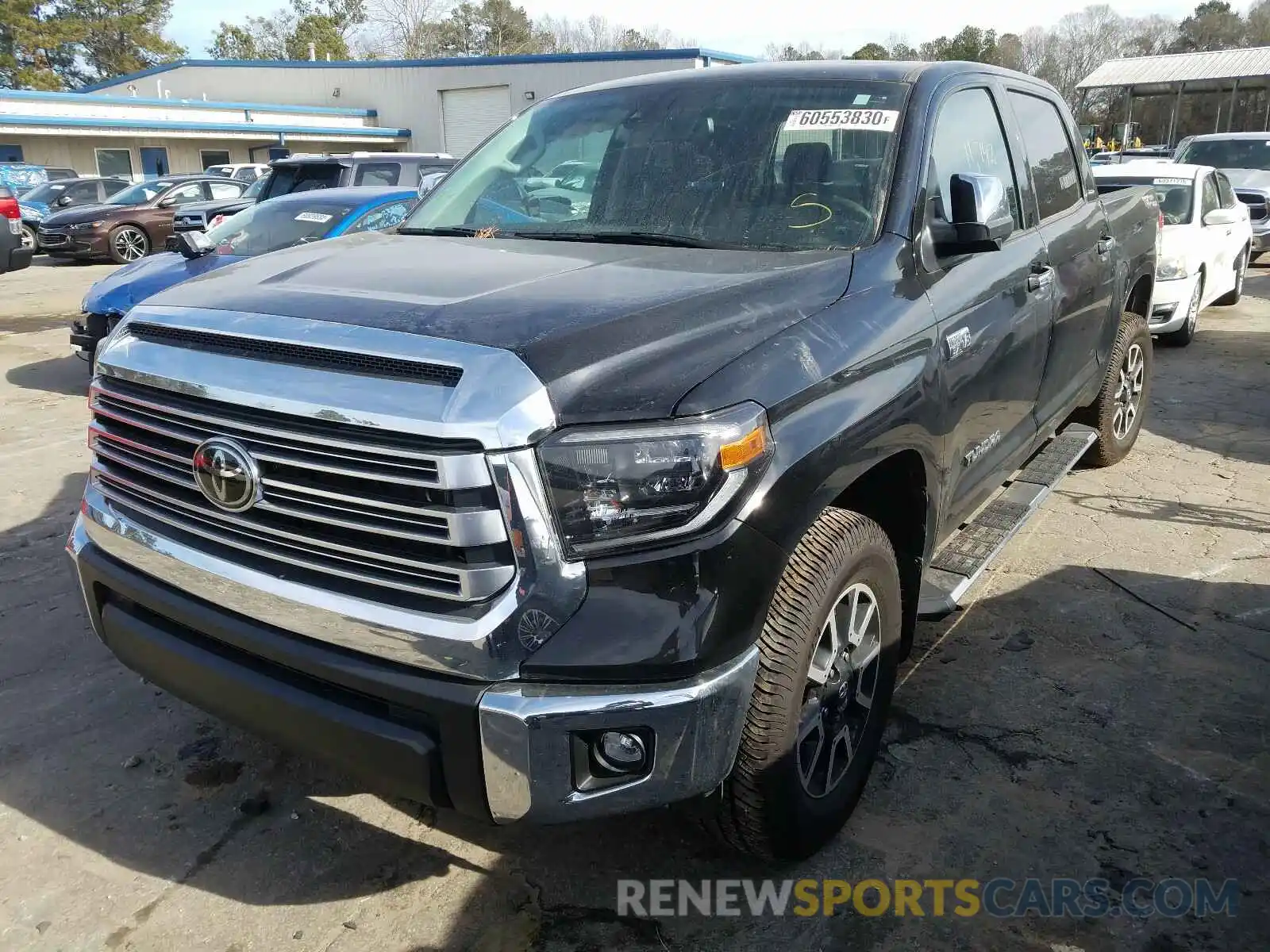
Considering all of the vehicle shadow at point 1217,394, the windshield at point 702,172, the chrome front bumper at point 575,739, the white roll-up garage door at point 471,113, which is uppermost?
the white roll-up garage door at point 471,113

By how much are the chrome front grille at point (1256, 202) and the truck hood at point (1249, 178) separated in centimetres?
93

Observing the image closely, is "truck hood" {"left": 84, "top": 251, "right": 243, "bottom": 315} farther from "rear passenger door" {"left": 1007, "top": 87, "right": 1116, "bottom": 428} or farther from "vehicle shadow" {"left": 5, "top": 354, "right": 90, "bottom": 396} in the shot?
"rear passenger door" {"left": 1007, "top": 87, "right": 1116, "bottom": 428}

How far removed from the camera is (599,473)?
2.04 meters

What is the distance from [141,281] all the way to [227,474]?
262 inches

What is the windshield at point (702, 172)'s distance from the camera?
3.10 metres

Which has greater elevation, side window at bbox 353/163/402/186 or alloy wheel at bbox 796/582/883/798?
side window at bbox 353/163/402/186

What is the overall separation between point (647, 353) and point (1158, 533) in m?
3.97

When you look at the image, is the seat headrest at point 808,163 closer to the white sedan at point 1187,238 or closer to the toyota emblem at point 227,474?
the toyota emblem at point 227,474

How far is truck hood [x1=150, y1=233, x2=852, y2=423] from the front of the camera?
2.13 meters

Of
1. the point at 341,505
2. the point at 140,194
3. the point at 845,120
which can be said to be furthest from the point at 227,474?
the point at 140,194

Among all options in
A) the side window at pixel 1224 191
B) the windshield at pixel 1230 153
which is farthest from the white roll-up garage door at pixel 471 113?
the side window at pixel 1224 191

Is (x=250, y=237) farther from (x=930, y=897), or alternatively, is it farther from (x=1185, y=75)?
(x=1185, y=75)

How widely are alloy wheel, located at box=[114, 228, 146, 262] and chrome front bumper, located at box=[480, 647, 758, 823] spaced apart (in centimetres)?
1862

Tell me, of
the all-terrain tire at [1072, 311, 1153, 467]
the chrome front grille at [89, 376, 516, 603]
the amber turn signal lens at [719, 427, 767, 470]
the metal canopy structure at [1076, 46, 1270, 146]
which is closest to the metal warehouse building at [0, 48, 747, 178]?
the metal canopy structure at [1076, 46, 1270, 146]
